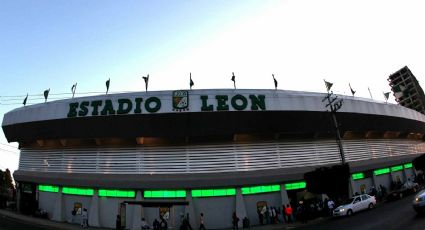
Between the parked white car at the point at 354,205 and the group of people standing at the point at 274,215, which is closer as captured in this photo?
the parked white car at the point at 354,205

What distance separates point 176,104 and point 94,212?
14.3 metres

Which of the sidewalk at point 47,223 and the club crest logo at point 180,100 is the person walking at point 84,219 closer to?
the sidewalk at point 47,223

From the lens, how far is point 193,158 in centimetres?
3300

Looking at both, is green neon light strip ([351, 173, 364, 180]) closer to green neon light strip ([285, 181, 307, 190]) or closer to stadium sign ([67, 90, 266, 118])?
green neon light strip ([285, 181, 307, 190])

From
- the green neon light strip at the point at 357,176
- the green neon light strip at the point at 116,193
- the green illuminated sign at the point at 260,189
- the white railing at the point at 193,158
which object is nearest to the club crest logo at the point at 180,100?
the white railing at the point at 193,158

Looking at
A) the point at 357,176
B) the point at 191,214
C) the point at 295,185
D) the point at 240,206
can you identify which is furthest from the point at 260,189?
the point at 357,176

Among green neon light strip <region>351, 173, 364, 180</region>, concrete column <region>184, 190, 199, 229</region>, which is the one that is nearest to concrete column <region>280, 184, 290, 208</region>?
concrete column <region>184, 190, 199, 229</region>

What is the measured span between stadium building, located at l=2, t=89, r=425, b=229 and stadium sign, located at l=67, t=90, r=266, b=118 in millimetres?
103

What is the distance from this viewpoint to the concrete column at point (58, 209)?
1387 inches

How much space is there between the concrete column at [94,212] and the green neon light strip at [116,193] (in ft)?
1.89

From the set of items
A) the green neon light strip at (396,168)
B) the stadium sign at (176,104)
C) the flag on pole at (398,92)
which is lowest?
the green neon light strip at (396,168)

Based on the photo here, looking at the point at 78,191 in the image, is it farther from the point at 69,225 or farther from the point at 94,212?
the point at 69,225

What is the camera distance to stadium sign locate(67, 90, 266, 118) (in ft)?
105

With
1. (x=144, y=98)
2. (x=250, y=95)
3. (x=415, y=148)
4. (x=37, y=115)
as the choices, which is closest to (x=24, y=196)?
(x=37, y=115)
